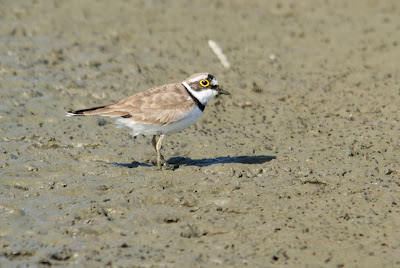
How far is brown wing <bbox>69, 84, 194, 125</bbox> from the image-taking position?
8109 millimetres

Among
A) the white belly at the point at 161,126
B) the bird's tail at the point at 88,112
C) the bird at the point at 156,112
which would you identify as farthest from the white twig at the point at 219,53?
the bird's tail at the point at 88,112

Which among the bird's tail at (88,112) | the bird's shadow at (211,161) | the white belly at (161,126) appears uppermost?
the bird's tail at (88,112)

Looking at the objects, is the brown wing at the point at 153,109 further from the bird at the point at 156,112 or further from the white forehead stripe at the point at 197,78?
the white forehead stripe at the point at 197,78

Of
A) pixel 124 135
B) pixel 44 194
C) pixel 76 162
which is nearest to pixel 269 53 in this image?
pixel 124 135

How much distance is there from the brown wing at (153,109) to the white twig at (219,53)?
3.45 m

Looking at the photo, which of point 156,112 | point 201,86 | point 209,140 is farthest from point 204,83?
point 209,140

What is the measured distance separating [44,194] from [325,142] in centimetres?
391

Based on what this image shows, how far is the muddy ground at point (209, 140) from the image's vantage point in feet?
20.4

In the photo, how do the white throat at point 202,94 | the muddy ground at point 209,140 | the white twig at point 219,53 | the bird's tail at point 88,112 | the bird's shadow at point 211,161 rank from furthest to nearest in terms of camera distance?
the white twig at point 219,53 < the white throat at point 202,94 < the bird's shadow at point 211,161 < the bird's tail at point 88,112 < the muddy ground at point 209,140

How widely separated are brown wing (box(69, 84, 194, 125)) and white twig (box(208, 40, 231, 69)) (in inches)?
136

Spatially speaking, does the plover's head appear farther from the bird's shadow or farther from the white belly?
the bird's shadow

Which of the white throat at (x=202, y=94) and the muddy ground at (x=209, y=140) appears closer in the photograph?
the muddy ground at (x=209, y=140)

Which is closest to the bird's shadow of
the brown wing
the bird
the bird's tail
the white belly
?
the bird

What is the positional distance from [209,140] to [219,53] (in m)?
3.23
